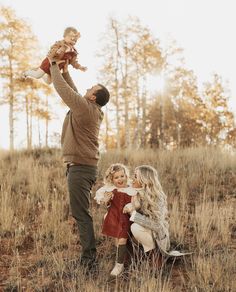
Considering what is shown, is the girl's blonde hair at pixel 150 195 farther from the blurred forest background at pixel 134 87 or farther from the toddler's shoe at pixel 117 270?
the blurred forest background at pixel 134 87

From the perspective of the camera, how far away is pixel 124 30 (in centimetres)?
2358

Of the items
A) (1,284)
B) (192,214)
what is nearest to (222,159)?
(192,214)

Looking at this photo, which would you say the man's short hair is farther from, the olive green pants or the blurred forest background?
the blurred forest background

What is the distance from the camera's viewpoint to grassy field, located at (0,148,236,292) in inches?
164

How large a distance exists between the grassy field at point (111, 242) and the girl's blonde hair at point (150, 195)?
52cm

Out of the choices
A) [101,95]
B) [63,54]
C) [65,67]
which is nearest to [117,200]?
[101,95]

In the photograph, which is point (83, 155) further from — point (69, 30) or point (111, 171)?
point (69, 30)

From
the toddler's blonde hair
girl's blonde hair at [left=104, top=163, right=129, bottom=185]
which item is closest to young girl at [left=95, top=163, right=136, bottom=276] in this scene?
girl's blonde hair at [left=104, top=163, right=129, bottom=185]

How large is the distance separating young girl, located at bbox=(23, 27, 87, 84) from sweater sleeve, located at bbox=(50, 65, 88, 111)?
0.53ft

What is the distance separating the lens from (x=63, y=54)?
14.8ft

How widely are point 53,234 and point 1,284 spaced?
1295 mm

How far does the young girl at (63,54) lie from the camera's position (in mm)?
4391

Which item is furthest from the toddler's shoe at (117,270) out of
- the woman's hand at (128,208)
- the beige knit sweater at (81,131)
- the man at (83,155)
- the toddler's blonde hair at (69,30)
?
the toddler's blonde hair at (69,30)

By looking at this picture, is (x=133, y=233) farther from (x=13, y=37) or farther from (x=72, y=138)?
(x=13, y=37)
